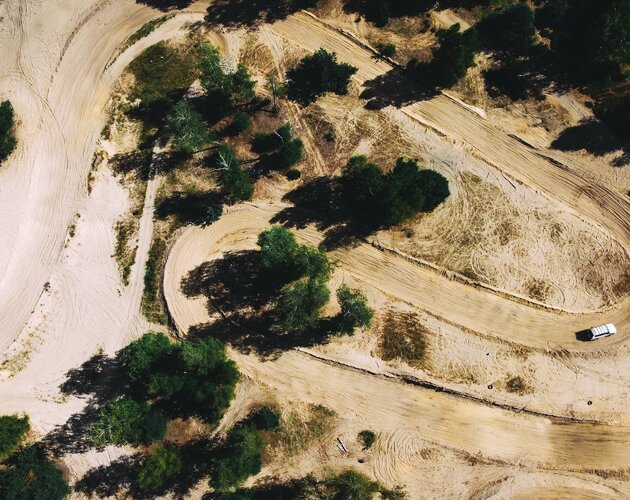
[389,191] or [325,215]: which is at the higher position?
[389,191]

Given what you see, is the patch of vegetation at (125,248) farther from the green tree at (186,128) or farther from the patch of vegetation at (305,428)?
the patch of vegetation at (305,428)

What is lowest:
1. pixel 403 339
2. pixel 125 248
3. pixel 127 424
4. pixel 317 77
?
pixel 403 339

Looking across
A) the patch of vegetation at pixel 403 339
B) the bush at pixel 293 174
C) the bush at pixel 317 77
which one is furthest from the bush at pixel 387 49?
the patch of vegetation at pixel 403 339

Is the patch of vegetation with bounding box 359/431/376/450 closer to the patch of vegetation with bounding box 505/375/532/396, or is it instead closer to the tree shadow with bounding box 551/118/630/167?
the patch of vegetation with bounding box 505/375/532/396

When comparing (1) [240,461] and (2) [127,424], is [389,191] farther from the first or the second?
(2) [127,424]

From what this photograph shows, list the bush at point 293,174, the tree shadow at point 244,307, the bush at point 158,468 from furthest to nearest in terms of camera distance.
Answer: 1. the bush at point 293,174
2. the tree shadow at point 244,307
3. the bush at point 158,468

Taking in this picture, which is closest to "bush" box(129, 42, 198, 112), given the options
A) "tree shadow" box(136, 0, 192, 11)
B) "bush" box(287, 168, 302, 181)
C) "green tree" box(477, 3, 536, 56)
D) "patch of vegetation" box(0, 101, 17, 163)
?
"tree shadow" box(136, 0, 192, 11)

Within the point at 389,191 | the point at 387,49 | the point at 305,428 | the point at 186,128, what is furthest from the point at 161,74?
the point at 305,428
